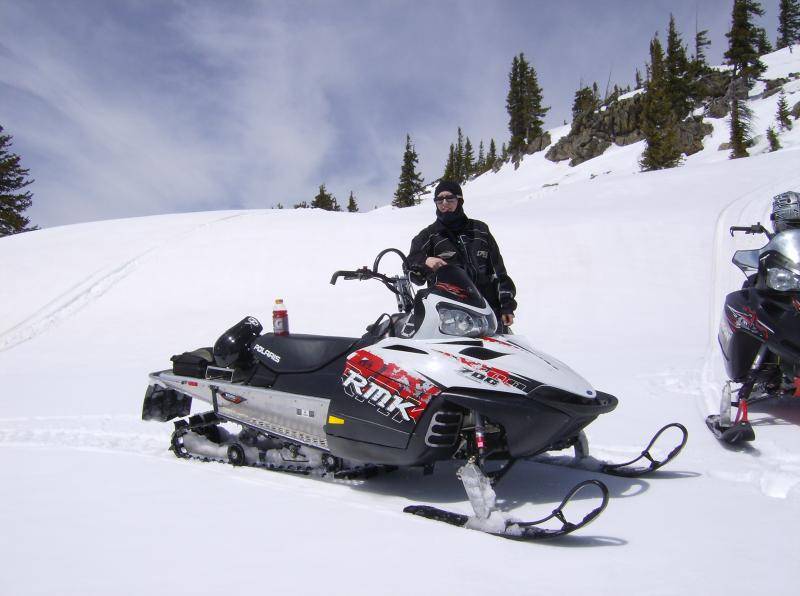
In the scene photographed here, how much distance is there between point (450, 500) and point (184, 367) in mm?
2356

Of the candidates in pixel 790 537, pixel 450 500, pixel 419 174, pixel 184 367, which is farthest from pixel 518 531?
pixel 419 174

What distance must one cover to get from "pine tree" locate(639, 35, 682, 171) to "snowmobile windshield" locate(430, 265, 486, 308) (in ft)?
124

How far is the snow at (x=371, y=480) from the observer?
6.91ft

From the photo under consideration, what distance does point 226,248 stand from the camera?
15125mm

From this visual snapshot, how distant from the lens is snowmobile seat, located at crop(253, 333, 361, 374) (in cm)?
349

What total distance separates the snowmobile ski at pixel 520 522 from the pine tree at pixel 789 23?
313ft

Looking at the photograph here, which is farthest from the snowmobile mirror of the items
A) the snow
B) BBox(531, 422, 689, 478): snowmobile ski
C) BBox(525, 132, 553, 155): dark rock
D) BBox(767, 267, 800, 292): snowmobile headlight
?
BBox(525, 132, 553, 155): dark rock

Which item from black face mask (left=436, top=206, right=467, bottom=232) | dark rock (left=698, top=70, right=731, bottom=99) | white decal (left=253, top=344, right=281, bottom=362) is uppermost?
dark rock (left=698, top=70, right=731, bottom=99)

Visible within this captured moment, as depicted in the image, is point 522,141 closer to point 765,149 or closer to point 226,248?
point 765,149

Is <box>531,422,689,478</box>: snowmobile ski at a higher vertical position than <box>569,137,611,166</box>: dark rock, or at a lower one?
lower

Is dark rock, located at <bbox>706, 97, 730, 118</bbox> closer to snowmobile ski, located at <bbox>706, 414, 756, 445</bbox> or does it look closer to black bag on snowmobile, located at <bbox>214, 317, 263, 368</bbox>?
snowmobile ski, located at <bbox>706, 414, 756, 445</bbox>

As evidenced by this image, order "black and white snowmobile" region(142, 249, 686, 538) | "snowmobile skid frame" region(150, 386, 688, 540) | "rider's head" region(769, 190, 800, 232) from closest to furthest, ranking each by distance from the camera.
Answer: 1. "snowmobile skid frame" region(150, 386, 688, 540)
2. "black and white snowmobile" region(142, 249, 686, 538)
3. "rider's head" region(769, 190, 800, 232)

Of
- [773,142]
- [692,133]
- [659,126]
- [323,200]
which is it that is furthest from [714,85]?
[323,200]

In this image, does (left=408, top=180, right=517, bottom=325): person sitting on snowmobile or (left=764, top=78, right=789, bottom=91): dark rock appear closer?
(left=408, top=180, right=517, bottom=325): person sitting on snowmobile
